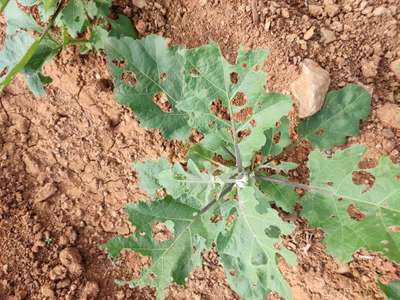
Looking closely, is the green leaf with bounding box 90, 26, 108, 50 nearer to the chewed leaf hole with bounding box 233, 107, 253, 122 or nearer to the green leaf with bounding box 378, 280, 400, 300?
the chewed leaf hole with bounding box 233, 107, 253, 122

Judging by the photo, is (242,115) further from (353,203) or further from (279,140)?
(353,203)

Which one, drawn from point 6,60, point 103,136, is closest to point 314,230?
point 103,136

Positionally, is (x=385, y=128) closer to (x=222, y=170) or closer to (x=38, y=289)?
(x=222, y=170)

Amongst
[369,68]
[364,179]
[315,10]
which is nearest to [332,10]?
[315,10]

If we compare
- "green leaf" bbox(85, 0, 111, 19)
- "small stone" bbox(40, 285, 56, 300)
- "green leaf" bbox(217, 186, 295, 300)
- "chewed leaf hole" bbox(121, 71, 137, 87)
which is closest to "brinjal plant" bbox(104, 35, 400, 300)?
"green leaf" bbox(217, 186, 295, 300)

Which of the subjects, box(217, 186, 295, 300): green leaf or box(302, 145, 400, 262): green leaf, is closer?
box(217, 186, 295, 300): green leaf

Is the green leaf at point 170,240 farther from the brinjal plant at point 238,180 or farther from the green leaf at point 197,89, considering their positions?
the green leaf at point 197,89
